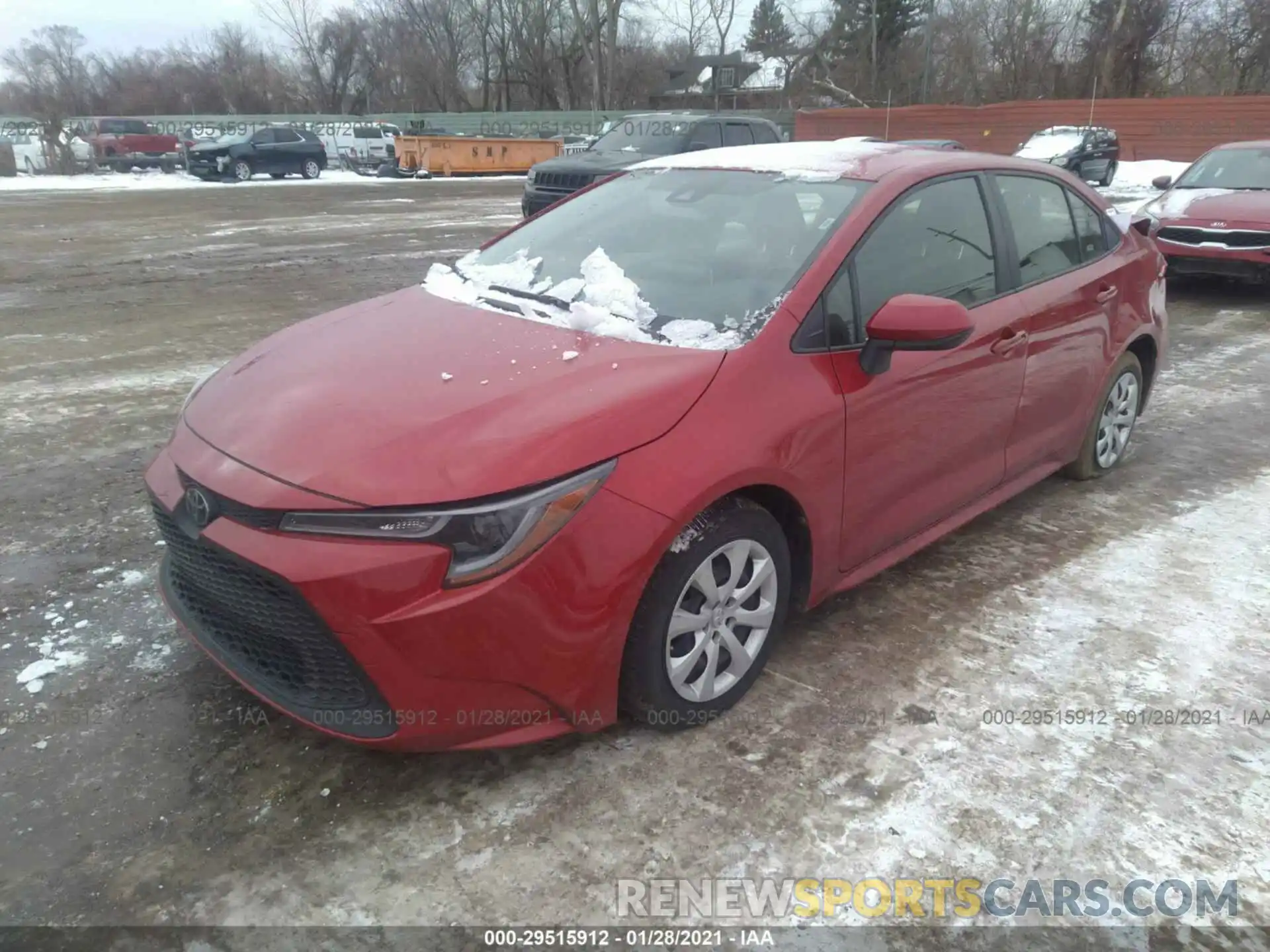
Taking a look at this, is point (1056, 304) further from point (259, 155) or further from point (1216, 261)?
point (259, 155)

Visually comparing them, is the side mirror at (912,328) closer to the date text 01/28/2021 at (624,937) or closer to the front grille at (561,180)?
the date text 01/28/2021 at (624,937)

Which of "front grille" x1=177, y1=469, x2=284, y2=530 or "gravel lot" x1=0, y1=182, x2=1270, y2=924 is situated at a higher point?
"front grille" x1=177, y1=469, x2=284, y2=530

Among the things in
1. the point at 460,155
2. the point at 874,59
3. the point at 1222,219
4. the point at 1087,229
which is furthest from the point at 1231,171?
the point at 874,59

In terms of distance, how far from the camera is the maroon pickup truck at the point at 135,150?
99.6 ft

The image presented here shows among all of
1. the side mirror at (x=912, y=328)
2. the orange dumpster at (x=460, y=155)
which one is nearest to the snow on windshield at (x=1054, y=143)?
the orange dumpster at (x=460, y=155)

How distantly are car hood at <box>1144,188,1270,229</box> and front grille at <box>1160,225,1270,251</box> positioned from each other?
0.06 metres

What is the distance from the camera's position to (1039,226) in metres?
3.97

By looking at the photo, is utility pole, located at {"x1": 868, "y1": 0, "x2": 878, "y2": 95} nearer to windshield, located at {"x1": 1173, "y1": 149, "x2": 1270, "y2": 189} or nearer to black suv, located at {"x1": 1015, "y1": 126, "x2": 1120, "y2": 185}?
black suv, located at {"x1": 1015, "y1": 126, "x2": 1120, "y2": 185}

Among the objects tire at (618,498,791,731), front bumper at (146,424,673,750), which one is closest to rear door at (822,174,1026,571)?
tire at (618,498,791,731)

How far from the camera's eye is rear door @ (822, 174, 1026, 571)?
2994mm

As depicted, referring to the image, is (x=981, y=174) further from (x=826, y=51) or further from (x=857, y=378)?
(x=826, y=51)

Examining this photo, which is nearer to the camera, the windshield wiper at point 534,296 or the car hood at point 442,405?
the car hood at point 442,405

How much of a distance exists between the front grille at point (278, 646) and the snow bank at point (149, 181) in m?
24.5

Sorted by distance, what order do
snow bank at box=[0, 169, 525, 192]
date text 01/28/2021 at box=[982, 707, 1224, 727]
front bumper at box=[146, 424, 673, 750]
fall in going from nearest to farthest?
front bumper at box=[146, 424, 673, 750]
date text 01/28/2021 at box=[982, 707, 1224, 727]
snow bank at box=[0, 169, 525, 192]
